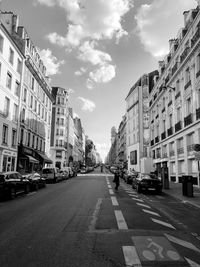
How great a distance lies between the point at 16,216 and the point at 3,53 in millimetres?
23270

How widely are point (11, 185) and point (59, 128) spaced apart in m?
57.9

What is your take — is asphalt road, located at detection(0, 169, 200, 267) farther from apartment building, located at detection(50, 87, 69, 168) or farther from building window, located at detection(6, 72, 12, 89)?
apartment building, located at detection(50, 87, 69, 168)

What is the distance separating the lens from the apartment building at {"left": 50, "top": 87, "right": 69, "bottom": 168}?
7144 cm

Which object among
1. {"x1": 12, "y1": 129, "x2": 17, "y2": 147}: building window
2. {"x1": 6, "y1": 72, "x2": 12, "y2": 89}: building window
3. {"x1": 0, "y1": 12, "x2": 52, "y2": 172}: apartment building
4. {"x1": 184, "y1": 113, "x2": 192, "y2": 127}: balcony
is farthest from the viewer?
{"x1": 0, "y1": 12, "x2": 52, "y2": 172}: apartment building

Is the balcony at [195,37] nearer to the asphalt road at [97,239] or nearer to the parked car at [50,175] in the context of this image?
the asphalt road at [97,239]

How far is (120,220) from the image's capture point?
334 inches

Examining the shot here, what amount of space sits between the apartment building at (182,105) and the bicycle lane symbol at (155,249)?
15388mm

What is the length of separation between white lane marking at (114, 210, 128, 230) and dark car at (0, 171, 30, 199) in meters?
7.06

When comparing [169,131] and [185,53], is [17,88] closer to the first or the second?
[169,131]

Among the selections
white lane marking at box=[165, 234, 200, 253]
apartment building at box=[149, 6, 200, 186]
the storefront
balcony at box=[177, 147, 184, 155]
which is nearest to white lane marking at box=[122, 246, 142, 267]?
white lane marking at box=[165, 234, 200, 253]

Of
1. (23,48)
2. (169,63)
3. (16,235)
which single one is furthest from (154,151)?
(16,235)

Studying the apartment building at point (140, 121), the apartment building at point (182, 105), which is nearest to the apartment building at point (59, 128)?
the apartment building at point (140, 121)

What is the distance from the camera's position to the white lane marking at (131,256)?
4.59 metres

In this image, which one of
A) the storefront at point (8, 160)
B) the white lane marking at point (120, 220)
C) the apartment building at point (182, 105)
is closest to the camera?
the white lane marking at point (120, 220)
